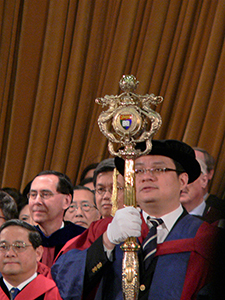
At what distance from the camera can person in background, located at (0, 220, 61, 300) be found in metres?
2.75

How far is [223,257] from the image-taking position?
674 millimetres

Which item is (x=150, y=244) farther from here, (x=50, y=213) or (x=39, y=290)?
(x=50, y=213)

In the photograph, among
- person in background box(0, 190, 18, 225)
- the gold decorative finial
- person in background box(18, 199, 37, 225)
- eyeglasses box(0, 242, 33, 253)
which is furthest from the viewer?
person in background box(18, 199, 37, 225)

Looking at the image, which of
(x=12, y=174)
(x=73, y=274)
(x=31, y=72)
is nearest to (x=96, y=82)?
(x=31, y=72)

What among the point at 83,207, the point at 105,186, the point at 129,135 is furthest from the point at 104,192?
the point at 129,135

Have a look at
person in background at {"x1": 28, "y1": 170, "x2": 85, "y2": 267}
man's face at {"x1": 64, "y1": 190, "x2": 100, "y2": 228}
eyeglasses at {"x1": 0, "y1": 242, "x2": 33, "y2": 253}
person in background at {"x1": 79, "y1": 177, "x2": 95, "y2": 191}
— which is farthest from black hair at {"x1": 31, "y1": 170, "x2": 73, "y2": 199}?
eyeglasses at {"x1": 0, "y1": 242, "x2": 33, "y2": 253}

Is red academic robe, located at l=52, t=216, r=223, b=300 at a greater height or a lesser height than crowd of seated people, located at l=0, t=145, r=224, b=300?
greater

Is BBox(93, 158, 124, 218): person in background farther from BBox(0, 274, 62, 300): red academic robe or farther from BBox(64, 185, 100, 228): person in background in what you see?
BBox(0, 274, 62, 300): red academic robe

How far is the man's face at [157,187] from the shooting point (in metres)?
2.62

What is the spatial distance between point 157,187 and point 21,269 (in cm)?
94

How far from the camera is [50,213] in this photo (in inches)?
150

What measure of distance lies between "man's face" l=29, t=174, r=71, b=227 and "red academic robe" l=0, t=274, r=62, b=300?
1.00 m

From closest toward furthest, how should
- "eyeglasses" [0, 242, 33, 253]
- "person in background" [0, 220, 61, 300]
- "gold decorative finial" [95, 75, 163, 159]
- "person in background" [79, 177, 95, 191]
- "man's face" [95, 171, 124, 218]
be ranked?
"gold decorative finial" [95, 75, 163, 159], "person in background" [0, 220, 61, 300], "eyeglasses" [0, 242, 33, 253], "man's face" [95, 171, 124, 218], "person in background" [79, 177, 95, 191]

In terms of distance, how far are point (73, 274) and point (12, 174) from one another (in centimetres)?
393
